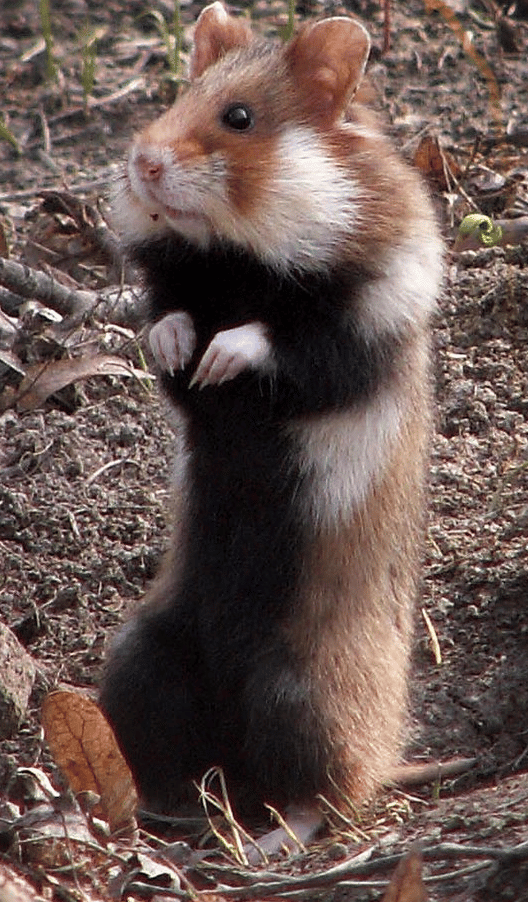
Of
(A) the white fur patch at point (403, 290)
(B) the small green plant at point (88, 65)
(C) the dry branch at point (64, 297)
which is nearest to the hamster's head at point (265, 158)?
(A) the white fur patch at point (403, 290)

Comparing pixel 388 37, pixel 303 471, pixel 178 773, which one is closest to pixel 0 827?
pixel 178 773

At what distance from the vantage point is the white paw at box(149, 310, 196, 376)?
413 cm

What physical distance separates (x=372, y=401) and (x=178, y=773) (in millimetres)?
1112

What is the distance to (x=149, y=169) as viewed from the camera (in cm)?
387

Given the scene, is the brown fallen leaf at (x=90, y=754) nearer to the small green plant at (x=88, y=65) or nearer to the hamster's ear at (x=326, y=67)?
the hamster's ear at (x=326, y=67)

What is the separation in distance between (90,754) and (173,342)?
1.04m

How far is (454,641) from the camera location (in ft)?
15.8

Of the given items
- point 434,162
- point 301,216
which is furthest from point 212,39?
point 434,162

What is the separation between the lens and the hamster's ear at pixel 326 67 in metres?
4.05

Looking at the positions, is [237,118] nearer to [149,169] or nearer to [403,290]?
[149,169]

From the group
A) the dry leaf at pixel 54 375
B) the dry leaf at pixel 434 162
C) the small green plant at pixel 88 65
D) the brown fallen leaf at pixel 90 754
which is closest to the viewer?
the brown fallen leaf at pixel 90 754

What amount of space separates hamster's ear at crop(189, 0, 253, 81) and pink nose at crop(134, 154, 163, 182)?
0.53 m

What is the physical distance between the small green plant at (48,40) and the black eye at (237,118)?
9.88 feet

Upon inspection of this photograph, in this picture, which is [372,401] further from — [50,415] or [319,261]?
[50,415]
